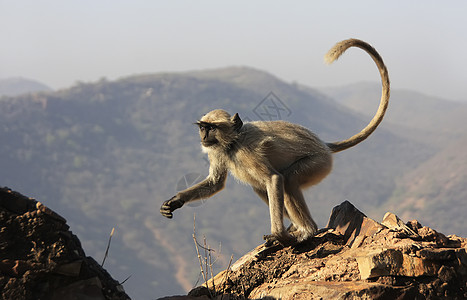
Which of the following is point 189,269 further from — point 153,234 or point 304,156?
point 304,156

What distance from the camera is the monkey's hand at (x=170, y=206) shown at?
672 centimetres

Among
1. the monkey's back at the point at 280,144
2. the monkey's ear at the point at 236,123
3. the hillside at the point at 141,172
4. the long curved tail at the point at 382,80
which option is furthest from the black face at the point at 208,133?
the hillside at the point at 141,172

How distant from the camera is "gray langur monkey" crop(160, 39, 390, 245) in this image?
22.6ft

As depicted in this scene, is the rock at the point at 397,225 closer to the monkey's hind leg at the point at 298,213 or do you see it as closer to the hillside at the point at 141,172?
the monkey's hind leg at the point at 298,213

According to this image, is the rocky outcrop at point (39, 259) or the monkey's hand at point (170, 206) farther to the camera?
the monkey's hand at point (170, 206)

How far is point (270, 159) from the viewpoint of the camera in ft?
23.3

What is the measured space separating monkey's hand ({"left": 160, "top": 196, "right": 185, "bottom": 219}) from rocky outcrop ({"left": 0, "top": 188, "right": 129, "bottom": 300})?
1799 mm

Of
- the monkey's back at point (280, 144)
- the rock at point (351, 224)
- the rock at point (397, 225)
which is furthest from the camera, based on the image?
the monkey's back at point (280, 144)

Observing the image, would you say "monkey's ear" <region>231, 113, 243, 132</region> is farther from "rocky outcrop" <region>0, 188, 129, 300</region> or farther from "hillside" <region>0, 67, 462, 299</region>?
"hillside" <region>0, 67, 462, 299</region>

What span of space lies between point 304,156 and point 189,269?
126096 mm

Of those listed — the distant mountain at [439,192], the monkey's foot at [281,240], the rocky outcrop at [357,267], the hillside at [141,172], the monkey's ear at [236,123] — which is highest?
the hillside at [141,172]

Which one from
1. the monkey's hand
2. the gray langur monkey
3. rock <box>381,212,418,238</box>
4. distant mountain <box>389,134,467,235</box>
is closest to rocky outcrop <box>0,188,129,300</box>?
the monkey's hand

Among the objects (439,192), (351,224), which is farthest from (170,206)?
(439,192)

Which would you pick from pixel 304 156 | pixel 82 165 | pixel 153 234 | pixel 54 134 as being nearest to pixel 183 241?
pixel 153 234
